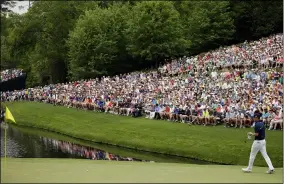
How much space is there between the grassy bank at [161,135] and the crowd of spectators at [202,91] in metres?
1.02

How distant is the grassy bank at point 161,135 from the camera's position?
2734 cm

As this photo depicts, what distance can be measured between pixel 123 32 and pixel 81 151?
35507 millimetres

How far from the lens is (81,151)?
33.2 meters

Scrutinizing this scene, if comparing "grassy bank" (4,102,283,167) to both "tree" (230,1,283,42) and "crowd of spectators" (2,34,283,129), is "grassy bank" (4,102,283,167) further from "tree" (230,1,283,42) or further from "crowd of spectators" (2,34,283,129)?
"tree" (230,1,283,42)

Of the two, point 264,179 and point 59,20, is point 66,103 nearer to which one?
point 59,20

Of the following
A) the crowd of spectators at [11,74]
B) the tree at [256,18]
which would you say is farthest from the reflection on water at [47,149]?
the tree at [256,18]

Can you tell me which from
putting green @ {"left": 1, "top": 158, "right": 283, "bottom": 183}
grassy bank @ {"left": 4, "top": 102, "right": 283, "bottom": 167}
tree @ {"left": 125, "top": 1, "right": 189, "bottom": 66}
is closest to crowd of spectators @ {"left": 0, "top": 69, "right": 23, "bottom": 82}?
tree @ {"left": 125, "top": 1, "right": 189, "bottom": 66}

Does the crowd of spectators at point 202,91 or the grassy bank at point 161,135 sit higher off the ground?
the crowd of spectators at point 202,91

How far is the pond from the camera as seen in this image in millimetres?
29766

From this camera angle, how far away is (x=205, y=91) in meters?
37.8

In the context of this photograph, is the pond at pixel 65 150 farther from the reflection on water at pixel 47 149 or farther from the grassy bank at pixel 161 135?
the grassy bank at pixel 161 135

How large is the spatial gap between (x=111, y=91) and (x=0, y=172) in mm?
31206

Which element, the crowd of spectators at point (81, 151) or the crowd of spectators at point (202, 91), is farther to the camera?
the crowd of spectators at point (202, 91)

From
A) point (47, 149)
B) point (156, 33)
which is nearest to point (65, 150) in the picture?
point (47, 149)
